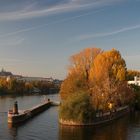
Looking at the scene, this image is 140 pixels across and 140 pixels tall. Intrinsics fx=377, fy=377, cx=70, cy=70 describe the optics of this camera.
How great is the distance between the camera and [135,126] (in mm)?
50281

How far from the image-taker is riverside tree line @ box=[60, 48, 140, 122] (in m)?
48.8

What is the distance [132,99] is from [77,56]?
12641 mm

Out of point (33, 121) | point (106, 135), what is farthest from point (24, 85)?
point (106, 135)

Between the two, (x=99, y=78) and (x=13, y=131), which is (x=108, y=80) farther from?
(x=13, y=131)

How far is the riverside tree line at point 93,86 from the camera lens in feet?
160

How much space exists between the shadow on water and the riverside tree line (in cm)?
257

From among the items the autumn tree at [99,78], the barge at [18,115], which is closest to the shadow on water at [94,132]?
the autumn tree at [99,78]

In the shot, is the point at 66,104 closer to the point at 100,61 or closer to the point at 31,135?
the point at 31,135

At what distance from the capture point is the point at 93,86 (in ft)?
197

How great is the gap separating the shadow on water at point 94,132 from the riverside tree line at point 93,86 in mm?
2573

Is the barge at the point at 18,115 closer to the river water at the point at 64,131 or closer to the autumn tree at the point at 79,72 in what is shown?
the river water at the point at 64,131

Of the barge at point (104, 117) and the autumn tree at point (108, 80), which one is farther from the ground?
the autumn tree at point (108, 80)

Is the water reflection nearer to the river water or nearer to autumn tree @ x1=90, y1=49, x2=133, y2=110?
the river water

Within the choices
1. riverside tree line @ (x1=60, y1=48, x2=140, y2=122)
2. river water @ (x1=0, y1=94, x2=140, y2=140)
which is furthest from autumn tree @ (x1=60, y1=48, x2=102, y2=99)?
river water @ (x1=0, y1=94, x2=140, y2=140)
